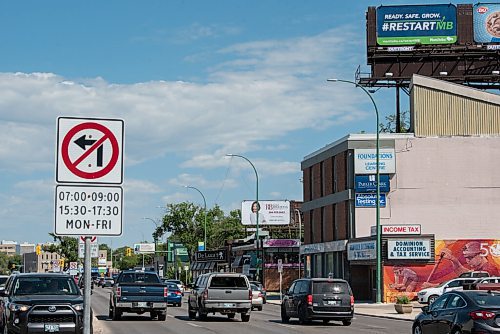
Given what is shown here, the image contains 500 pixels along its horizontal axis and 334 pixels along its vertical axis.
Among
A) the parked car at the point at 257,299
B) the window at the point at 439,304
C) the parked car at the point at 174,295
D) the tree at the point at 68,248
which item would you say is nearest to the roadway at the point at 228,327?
the window at the point at 439,304

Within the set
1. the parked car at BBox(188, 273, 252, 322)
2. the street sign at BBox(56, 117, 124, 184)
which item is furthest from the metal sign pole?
the parked car at BBox(188, 273, 252, 322)

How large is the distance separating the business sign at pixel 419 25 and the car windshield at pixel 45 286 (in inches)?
1996

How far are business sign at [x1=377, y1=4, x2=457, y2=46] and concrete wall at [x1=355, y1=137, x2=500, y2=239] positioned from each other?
10611mm

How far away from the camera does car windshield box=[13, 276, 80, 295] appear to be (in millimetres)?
19531

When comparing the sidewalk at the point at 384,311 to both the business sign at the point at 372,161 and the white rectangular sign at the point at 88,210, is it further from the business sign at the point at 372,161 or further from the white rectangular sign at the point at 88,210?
the white rectangular sign at the point at 88,210

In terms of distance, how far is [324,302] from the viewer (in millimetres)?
31141

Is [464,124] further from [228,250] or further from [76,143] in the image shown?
[76,143]

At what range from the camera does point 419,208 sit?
60.0 m

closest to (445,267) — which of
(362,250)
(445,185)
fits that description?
(362,250)

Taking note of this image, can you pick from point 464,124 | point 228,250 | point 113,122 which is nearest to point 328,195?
point 464,124

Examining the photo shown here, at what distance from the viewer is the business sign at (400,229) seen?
5409 cm

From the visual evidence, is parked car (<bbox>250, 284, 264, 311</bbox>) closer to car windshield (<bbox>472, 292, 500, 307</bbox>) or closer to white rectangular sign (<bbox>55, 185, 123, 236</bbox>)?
car windshield (<bbox>472, 292, 500, 307</bbox>)

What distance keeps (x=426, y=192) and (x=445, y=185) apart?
4.65 feet

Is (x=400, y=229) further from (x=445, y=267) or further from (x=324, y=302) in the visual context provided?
(x=324, y=302)
